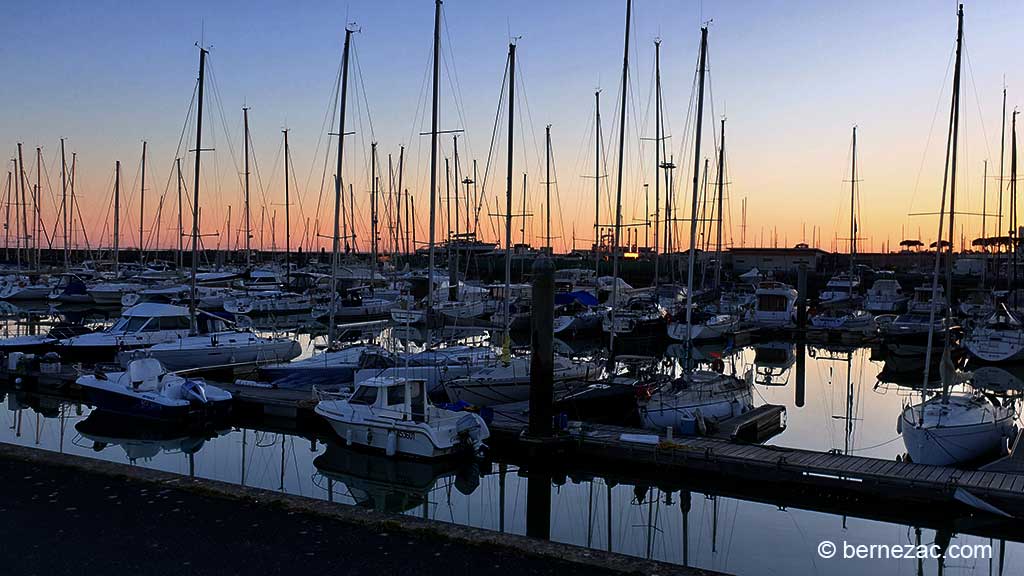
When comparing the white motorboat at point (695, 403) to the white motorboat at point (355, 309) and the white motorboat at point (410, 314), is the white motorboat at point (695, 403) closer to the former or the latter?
the white motorboat at point (410, 314)

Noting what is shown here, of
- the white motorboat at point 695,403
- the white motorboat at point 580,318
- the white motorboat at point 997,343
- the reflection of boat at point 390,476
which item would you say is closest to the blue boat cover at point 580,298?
the white motorboat at point 580,318

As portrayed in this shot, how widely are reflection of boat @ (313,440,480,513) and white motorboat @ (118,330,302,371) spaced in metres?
11.1

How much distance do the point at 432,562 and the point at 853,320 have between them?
137 feet

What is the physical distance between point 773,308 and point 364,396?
117ft

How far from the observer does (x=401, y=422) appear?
57.9 ft

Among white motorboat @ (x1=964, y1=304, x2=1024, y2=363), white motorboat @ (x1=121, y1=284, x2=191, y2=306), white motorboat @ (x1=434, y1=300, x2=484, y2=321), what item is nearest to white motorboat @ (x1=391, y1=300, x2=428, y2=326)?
white motorboat @ (x1=434, y1=300, x2=484, y2=321)

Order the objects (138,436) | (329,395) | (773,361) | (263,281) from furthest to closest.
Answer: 1. (263,281)
2. (773,361)
3. (138,436)
4. (329,395)

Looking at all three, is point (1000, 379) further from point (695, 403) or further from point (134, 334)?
point (134, 334)

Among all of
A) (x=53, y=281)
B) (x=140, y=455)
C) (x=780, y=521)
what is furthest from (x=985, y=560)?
(x=53, y=281)

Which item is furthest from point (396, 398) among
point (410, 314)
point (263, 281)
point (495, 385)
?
point (263, 281)

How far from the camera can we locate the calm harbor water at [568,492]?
43.4 ft

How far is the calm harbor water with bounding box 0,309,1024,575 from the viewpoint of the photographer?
43.4 feet

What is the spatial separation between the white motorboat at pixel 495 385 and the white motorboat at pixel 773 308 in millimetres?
28112

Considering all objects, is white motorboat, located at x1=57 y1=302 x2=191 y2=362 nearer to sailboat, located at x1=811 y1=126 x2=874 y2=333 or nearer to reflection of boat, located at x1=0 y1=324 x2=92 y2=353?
reflection of boat, located at x1=0 y1=324 x2=92 y2=353
